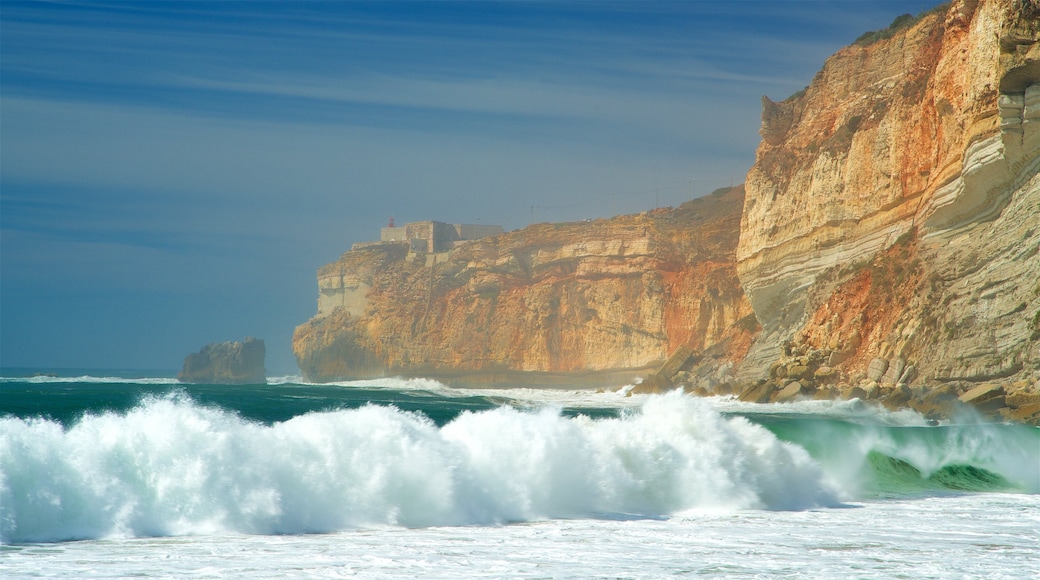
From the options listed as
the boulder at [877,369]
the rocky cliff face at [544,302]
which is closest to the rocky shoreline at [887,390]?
the boulder at [877,369]

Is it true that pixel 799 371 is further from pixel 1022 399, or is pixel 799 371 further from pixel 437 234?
pixel 437 234

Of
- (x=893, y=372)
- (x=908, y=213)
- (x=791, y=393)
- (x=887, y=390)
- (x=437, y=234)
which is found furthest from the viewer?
(x=437, y=234)

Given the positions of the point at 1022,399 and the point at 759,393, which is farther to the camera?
the point at 759,393

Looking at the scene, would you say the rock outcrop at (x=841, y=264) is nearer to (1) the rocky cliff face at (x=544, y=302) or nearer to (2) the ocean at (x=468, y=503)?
(1) the rocky cliff face at (x=544, y=302)

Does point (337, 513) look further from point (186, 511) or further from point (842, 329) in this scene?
point (842, 329)

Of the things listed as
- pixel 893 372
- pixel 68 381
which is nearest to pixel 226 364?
pixel 68 381

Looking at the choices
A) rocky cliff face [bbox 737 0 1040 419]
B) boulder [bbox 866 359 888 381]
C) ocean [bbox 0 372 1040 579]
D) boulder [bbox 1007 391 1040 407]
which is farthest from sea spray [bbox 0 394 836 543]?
boulder [bbox 866 359 888 381]

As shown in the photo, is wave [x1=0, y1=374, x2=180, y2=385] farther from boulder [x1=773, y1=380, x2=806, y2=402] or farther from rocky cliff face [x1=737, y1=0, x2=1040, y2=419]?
boulder [x1=773, y1=380, x2=806, y2=402]
